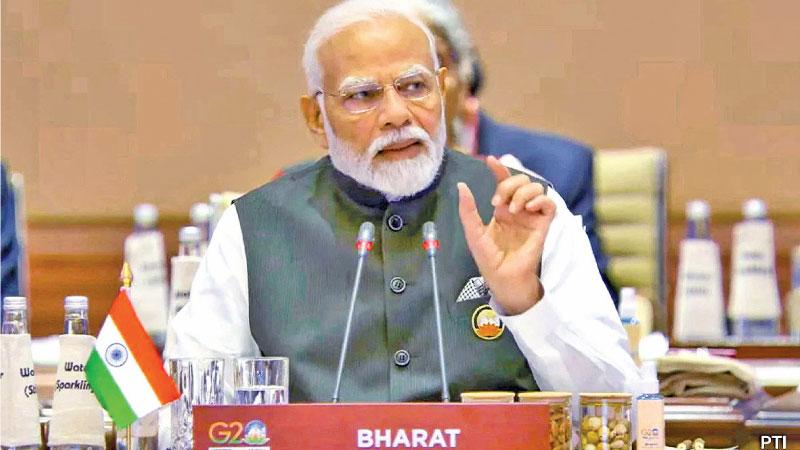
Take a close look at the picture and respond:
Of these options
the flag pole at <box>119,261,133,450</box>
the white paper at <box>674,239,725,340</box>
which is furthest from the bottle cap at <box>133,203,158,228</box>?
the flag pole at <box>119,261,133,450</box>

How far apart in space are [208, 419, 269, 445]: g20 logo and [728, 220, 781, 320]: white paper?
3.14 meters

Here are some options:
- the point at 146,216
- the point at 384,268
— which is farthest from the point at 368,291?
the point at 146,216

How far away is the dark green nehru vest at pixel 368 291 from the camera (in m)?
2.22

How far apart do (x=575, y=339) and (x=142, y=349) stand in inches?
25.6

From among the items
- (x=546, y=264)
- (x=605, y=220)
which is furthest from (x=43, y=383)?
(x=605, y=220)

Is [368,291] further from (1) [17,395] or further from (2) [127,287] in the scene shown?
(1) [17,395]

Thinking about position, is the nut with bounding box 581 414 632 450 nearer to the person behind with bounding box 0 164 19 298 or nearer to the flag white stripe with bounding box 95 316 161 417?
the flag white stripe with bounding box 95 316 161 417

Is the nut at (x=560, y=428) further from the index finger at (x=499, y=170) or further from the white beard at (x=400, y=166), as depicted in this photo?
the white beard at (x=400, y=166)

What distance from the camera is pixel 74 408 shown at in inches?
82.4

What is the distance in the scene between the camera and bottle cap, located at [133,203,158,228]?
589cm

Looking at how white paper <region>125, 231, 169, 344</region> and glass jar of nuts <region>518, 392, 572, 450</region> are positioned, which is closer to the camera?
glass jar of nuts <region>518, 392, 572, 450</region>

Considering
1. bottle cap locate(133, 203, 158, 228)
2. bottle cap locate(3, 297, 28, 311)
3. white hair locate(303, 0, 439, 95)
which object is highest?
bottle cap locate(133, 203, 158, 228)

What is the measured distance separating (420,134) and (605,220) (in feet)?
8.31

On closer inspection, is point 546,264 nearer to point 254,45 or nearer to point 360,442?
point 360,442
